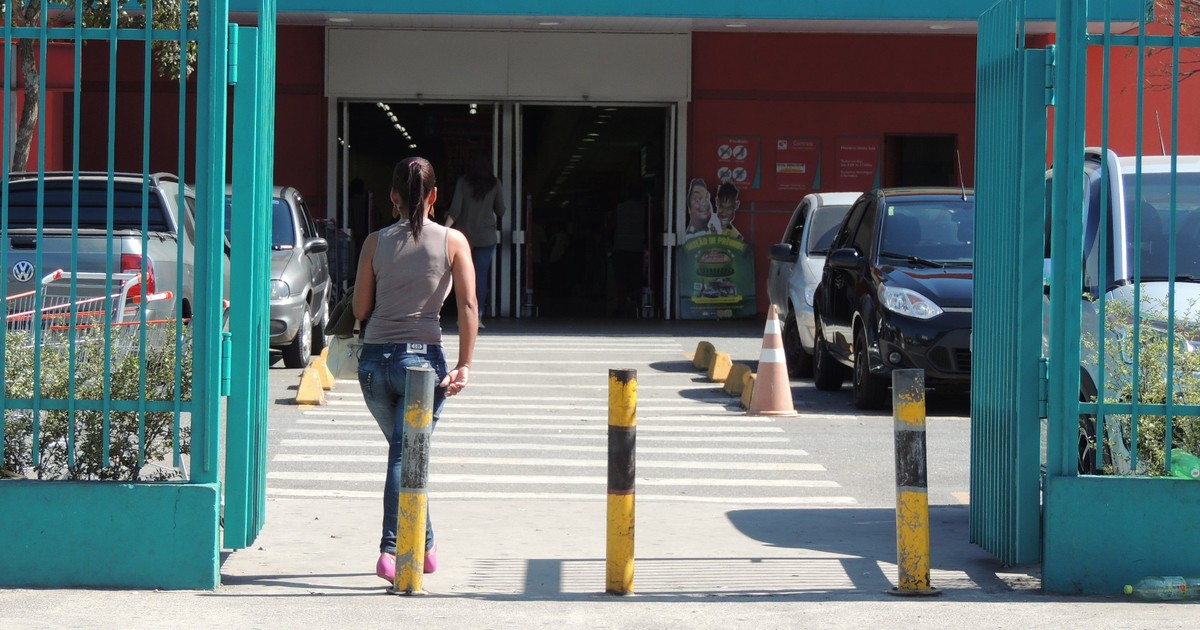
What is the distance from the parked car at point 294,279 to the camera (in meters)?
13.5

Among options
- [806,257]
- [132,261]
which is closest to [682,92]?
[806,257]

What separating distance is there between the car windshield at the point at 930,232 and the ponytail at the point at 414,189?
21.4 feet

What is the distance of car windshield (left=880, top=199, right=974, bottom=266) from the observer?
11883 millimetres

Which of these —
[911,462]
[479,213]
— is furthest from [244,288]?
[479,213]

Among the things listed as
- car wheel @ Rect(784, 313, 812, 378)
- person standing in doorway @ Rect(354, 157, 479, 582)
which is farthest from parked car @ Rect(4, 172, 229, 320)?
car wheel @ Rect(784, 313, 812, 378)

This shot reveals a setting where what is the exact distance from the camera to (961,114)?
886 inches

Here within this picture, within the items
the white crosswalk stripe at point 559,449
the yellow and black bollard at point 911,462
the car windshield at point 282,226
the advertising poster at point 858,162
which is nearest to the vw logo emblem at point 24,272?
the white crosswalk stripe at point 559,449

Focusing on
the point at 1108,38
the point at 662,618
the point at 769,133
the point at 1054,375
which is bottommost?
the point at 662,618

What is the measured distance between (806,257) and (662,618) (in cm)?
951

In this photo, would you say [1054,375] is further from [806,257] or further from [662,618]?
[806,257]

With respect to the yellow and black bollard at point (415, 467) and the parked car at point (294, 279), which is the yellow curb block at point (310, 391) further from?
the yellow and black bollard at point (415, 467)

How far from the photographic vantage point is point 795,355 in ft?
49.1

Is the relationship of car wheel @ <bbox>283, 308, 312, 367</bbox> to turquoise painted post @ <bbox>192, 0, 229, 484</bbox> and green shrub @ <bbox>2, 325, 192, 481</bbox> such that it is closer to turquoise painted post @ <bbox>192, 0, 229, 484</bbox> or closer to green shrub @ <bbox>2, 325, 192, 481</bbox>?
green shrub @ <bbox>2, 325, 192, 481</bbox>

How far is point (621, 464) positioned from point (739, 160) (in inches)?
669
